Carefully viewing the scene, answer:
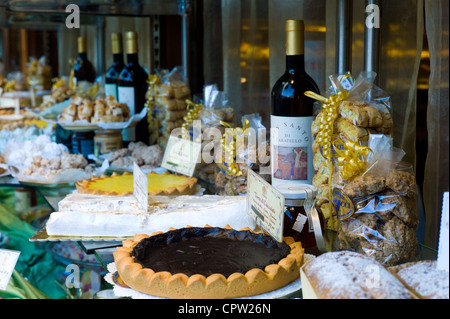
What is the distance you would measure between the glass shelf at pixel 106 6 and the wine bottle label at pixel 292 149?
118cm

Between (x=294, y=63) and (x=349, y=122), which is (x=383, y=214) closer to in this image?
(x=349, y=122)

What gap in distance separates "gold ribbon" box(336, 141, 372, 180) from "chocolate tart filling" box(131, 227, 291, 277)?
0.60 feet

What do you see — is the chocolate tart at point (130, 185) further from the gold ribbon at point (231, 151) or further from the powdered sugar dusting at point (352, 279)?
the powdered sugar dusting at point (352, 279)

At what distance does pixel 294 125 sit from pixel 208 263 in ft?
1.35

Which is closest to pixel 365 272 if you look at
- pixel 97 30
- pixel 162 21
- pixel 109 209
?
pixel 109 209

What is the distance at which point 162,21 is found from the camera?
256 centimetres

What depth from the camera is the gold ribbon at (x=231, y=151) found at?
143cm

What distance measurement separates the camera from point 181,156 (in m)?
1.74

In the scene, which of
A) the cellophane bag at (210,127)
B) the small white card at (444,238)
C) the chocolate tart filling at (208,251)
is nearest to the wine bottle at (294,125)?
the chocolate tart filling at (208,251)

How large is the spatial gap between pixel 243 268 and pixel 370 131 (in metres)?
0.39

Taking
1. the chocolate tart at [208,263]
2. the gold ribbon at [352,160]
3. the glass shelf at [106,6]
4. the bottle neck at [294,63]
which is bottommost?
the chocolate tart at [208,263]

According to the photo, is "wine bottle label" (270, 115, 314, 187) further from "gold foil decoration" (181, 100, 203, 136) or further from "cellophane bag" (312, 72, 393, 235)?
"gold foil decoration" (181, 100, 203, 136)

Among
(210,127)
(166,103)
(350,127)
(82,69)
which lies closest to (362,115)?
(350,127)

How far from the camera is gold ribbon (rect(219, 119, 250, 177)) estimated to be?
4.71 ft
